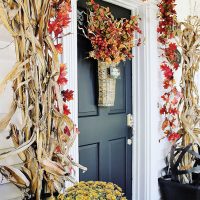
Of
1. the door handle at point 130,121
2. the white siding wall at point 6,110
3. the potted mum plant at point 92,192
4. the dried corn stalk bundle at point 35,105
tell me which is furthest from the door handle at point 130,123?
the dried corn stalk bundle at point 35,105

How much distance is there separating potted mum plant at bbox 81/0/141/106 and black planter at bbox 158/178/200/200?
1089mm

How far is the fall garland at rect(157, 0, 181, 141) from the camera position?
7.70ft

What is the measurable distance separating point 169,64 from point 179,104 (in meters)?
0.42

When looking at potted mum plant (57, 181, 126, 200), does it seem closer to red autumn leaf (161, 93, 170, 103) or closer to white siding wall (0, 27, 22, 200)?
white siding wall (0, 27, 22, 200)

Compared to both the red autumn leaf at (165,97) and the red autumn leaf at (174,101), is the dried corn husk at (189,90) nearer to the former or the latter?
the red autumn leaf at (174,101)

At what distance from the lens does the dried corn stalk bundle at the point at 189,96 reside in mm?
2369

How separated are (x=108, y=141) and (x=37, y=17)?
132 centimetres

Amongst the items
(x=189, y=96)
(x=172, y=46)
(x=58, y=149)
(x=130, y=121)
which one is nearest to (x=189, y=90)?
(x=189, y=96)

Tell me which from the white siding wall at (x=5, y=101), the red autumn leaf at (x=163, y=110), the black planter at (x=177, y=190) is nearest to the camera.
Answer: the white siding wall at (x=5, y=101)

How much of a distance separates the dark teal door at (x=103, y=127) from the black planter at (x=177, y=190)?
340 mm

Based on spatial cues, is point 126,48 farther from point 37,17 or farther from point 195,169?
point 195,169

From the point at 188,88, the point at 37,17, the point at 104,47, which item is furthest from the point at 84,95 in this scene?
the point at 188,88

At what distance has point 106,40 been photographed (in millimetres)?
1722

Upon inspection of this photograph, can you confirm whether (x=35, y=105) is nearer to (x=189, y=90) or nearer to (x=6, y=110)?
(x=6, y=110)
